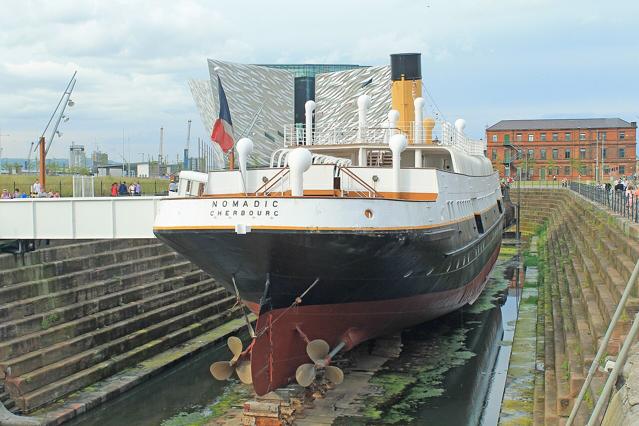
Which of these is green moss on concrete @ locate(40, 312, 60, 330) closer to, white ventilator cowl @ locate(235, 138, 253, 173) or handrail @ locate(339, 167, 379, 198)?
white ventilator cowl @ locate(235, 138, 253, 173)

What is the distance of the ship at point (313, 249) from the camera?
1416 centimetres

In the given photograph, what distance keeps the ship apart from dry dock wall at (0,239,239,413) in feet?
14.3

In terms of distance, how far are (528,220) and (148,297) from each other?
155 ft

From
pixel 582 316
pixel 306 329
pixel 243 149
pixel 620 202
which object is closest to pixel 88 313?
pixel 243 149

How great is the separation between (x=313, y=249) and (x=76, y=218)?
803 cm

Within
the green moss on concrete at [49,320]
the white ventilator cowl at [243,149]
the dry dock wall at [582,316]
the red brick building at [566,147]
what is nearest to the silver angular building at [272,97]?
the red brick building at [566,147]

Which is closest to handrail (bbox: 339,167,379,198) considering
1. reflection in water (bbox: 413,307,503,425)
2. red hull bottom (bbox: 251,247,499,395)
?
red hull bottom (bbox: 251,247,499,395)

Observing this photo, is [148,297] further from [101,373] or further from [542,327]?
[542,327]

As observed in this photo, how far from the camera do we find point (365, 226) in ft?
47.1

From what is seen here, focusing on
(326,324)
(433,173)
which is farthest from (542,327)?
(326,324)

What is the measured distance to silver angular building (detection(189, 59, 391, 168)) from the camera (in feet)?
208

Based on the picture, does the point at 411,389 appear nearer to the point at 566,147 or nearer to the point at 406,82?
the point at 406,82

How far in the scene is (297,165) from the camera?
14312 mm

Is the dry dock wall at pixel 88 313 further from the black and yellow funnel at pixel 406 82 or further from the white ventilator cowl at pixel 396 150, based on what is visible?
the black and yellow funnel at pixel 406 82
